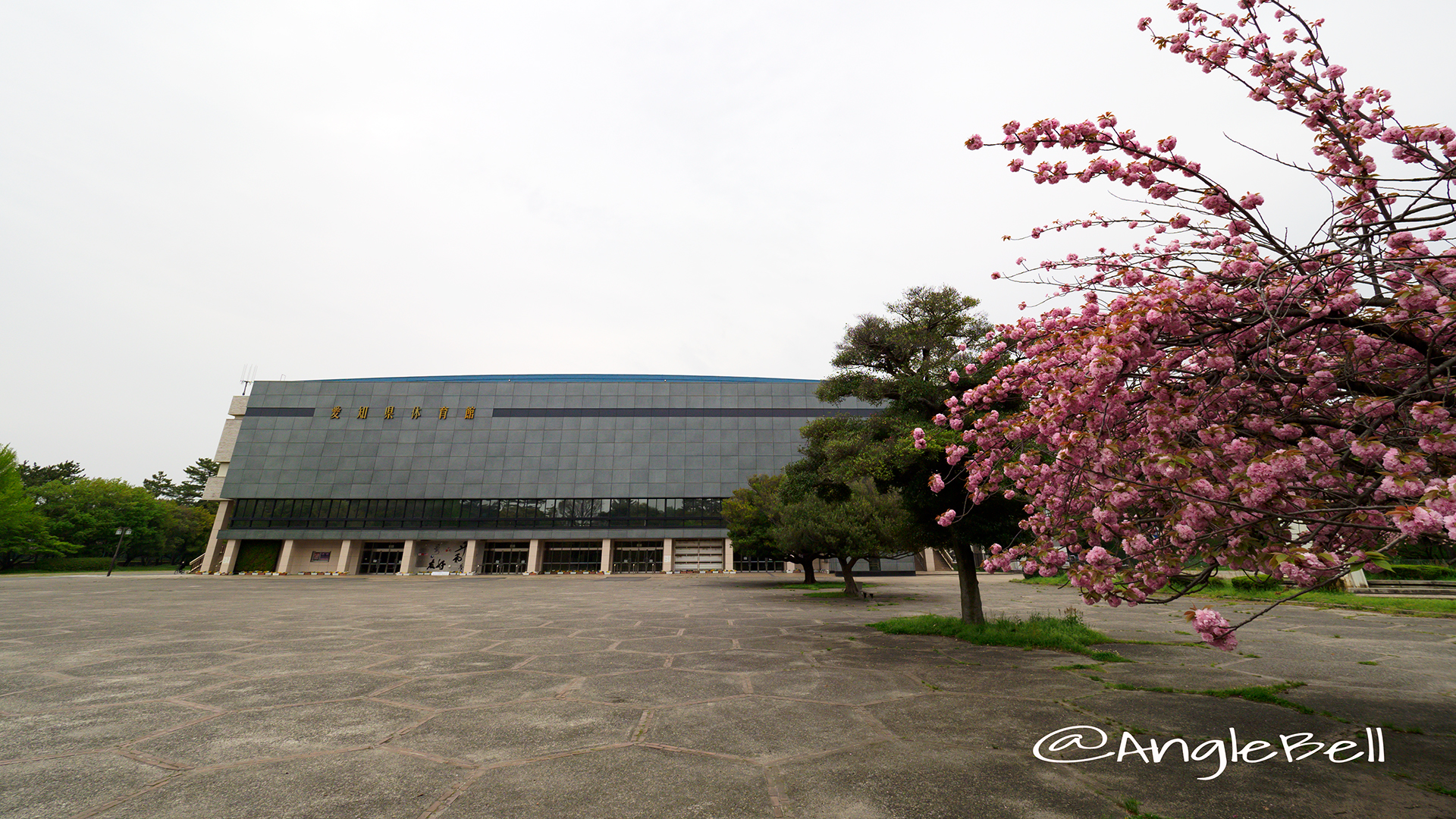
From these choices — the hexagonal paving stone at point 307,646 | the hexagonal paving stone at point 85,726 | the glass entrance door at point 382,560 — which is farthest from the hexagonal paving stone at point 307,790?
the glass entrance door at point 382,560

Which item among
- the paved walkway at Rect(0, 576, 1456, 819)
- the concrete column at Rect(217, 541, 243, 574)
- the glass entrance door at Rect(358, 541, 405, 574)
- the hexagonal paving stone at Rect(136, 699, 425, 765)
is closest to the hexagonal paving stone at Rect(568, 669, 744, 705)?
the paved walkway at Rect(0, 576, 1456, 819)

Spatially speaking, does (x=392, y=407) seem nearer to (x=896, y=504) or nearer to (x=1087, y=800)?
(x=896, y=504)

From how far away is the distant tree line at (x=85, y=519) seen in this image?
1626 inches

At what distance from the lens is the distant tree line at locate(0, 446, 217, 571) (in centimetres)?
4131

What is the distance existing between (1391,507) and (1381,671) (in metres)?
7.10

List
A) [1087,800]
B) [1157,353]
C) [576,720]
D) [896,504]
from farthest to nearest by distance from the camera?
[896,504] → [576,720] → [1157,353] → [1087,800]

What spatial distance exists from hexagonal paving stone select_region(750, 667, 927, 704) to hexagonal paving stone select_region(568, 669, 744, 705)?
1.24ft

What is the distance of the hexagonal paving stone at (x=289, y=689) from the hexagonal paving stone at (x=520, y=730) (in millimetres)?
1565

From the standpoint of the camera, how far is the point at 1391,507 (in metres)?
2.64

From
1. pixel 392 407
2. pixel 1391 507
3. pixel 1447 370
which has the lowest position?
pixel 1391 507

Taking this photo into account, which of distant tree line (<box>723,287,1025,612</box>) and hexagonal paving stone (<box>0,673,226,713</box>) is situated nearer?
hexagonal paving stone (<box>0,673,226,713</box>)

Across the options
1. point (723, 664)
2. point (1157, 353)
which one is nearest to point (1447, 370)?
point (1157, 353)

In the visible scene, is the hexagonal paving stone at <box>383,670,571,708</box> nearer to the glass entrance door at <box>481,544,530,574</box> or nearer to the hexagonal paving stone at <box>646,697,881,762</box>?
the hexagonal paving stone at <box>646,697,881,762</box>

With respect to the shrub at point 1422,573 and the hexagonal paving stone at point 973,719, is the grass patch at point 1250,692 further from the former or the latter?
the shrub at point 1422,573
